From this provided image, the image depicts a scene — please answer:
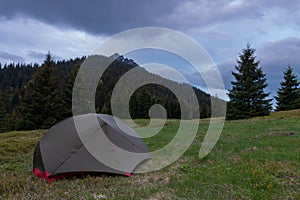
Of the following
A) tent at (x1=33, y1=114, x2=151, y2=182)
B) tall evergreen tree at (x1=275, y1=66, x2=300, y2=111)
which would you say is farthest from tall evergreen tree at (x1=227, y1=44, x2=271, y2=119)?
tent at (x1=33, y1=114, x2=151, y2=182)

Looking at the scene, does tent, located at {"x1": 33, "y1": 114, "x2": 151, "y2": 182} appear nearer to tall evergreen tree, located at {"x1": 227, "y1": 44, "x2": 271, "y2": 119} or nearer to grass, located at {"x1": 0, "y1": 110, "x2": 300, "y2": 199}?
grass, located at {"x1": 0, "y1": 110, "x2": 300, "y2": 199}

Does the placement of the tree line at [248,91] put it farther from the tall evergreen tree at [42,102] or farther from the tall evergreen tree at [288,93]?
the tall evergreen tree at [42,102]

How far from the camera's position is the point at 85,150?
282 inches

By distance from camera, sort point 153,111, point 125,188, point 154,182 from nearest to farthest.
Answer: point 125,188 → point 154,182 → point 153,111

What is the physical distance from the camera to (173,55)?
36.0ft

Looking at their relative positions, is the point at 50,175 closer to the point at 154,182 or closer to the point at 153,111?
the point at 154,182

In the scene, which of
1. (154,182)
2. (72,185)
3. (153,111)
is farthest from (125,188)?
(153,111)

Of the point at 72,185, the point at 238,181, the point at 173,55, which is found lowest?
the point at 72,185

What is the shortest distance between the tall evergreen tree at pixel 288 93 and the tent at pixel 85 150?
159 ft

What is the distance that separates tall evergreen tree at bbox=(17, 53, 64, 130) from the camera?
36.2 meters

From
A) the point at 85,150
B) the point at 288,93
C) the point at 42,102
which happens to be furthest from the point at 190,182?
the point at 288,93

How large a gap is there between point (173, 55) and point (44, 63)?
3408cm

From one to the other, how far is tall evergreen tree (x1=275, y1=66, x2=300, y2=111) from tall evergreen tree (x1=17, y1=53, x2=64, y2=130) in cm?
4239

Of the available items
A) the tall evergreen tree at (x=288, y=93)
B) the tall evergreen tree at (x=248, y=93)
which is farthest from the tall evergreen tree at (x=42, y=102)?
the tall evergreen tree at (x=288, y=93)
